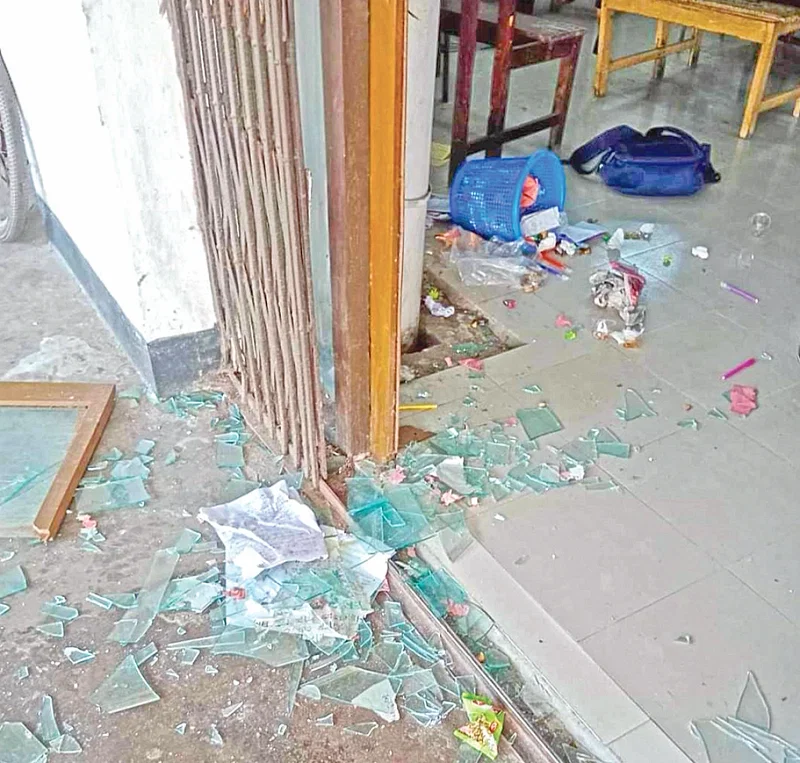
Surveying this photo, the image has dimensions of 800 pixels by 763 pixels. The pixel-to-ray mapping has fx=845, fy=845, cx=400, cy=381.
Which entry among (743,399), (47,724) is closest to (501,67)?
(743,399)

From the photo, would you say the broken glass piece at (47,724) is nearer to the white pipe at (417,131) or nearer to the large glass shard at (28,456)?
the large glass shard at (28,456)

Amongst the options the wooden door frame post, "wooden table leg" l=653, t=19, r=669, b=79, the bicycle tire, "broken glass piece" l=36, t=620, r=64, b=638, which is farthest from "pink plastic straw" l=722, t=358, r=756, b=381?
"wooden table leg" l=653, t=19, r=669, b=79

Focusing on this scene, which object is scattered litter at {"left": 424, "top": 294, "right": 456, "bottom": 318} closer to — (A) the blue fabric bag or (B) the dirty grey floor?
(B) the dirty grey floor

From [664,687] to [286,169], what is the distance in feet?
3.98

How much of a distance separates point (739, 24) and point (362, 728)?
12.3ft

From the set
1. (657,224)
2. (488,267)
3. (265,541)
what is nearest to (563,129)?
(657,224)

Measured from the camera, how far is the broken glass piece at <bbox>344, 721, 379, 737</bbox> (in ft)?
5.08

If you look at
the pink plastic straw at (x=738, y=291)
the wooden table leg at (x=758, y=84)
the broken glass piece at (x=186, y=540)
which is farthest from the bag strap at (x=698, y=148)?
the broken glass piece at (x=186, y=540)

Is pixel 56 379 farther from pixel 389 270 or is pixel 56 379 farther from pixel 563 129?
pixel 563 129

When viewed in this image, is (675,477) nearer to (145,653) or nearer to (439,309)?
(439,309)

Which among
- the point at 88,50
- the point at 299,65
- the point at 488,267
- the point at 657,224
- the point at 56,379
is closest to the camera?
the point at 299,65

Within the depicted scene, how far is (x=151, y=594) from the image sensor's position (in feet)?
5.87

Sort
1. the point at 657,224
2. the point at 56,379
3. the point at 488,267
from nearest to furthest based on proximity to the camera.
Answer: the point at 56,379 < the point at 488,267 < the point at 657,224

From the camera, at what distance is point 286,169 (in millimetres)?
1609
